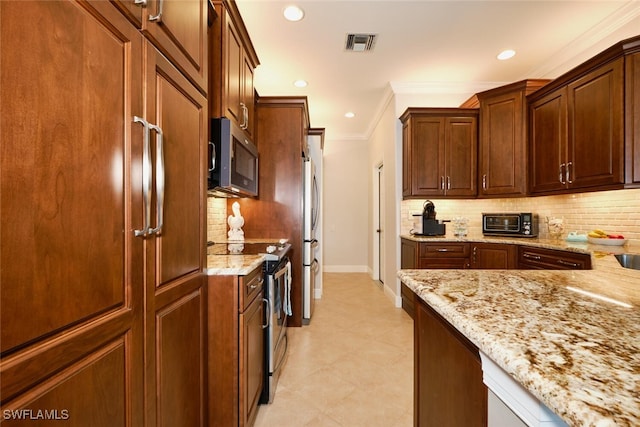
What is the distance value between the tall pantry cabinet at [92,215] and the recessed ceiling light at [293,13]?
1.58 meters

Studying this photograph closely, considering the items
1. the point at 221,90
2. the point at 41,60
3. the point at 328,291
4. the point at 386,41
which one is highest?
the point at 386,41

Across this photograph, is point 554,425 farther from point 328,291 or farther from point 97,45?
point 328,291

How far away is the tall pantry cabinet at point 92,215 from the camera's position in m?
0.51

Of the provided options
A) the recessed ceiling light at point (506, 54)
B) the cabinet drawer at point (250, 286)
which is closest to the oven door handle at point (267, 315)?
the cabinet drawer at point (250, 286)

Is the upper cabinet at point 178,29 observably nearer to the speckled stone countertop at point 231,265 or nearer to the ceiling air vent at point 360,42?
the speckled stone countertop at point 231,265

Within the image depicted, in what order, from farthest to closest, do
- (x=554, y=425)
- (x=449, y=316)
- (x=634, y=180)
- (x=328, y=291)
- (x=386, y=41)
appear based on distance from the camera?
(x=328, y=291) < (x=386, y=41) < (x=634, y=180) < (x=449, y=316) < (x=554, y=425)

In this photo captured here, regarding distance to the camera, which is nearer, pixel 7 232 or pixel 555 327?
pixel 7 232

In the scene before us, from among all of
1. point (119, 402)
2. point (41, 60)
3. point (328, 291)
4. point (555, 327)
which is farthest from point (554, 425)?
point (328, 291)

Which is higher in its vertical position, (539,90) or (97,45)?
(539,90)

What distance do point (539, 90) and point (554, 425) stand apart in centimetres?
358

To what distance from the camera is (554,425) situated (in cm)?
48

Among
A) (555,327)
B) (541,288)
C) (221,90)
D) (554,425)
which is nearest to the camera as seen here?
(554,425)

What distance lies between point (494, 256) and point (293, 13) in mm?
3099

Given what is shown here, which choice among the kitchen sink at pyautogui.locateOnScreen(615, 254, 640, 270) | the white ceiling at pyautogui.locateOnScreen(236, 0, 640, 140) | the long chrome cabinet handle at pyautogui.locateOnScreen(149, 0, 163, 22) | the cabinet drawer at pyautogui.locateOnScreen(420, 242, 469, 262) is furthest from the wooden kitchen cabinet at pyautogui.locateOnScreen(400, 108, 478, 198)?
the long chrome cabinet handle at pyautogui.locateOnScreen(149, 0, 163, 22)
